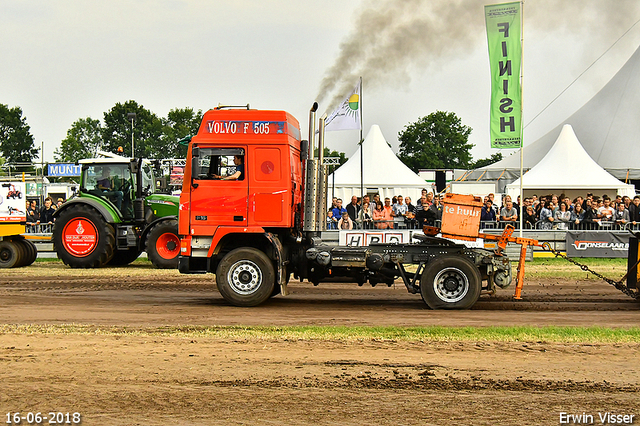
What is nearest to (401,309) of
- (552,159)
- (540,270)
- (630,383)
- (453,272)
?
(453,272)

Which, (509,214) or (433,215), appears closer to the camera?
(433,215)

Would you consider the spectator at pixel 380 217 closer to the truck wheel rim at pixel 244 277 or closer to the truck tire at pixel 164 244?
the truck tire at pixel 164 244

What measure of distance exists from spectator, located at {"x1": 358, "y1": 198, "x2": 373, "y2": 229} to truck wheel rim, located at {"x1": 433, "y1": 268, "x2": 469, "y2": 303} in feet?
27.4

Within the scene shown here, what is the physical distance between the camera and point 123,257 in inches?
731

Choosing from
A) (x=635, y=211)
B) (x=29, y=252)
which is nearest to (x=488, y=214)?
(x=635, y=211)

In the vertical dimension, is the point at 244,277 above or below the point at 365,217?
below

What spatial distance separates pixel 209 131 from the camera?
10586mm

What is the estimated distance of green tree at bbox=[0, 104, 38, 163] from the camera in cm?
10275

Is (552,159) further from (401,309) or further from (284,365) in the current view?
(284,365)

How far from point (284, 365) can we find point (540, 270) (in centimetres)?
1154

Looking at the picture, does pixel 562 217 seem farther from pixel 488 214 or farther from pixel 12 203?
pixel 12 203

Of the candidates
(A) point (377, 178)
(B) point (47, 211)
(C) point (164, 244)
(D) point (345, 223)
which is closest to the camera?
(C) point (164, 244)

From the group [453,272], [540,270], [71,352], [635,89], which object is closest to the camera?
[71,352]

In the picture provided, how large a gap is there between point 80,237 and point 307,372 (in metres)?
12.2
